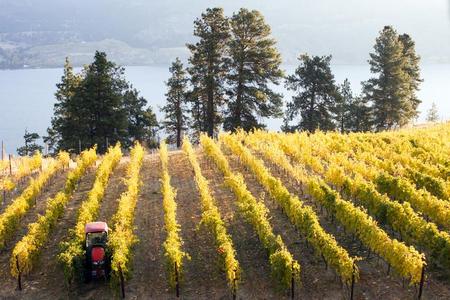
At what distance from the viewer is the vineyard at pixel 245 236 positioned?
44.6ft

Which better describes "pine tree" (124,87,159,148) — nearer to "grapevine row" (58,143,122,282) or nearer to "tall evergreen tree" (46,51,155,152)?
"tall evergreen tree" (46,51,155,152)

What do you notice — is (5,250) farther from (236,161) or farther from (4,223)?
(236,161)

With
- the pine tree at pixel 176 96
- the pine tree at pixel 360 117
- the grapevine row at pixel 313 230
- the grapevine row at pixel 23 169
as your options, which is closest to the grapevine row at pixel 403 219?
the grapevine row at pixel 313 230

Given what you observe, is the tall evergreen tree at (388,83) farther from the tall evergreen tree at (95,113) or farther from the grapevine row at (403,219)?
the grapevine row at (403,219)

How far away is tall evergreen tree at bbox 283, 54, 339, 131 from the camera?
1697 inches

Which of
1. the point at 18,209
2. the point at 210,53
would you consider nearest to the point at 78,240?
the point at 18,209

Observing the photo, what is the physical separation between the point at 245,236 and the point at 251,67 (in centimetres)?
2424

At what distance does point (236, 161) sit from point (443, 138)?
13.2m

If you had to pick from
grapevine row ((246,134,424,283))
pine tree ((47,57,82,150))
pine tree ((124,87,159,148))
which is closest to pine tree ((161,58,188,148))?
pine tree ((124,87,159,148))

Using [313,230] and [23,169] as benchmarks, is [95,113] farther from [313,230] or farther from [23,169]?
[313,230]

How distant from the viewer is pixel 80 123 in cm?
3725

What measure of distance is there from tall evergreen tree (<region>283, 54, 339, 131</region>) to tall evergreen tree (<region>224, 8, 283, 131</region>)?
4577 mm

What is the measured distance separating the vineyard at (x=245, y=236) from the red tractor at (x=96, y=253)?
0.76 ft

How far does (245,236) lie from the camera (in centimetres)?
1706
